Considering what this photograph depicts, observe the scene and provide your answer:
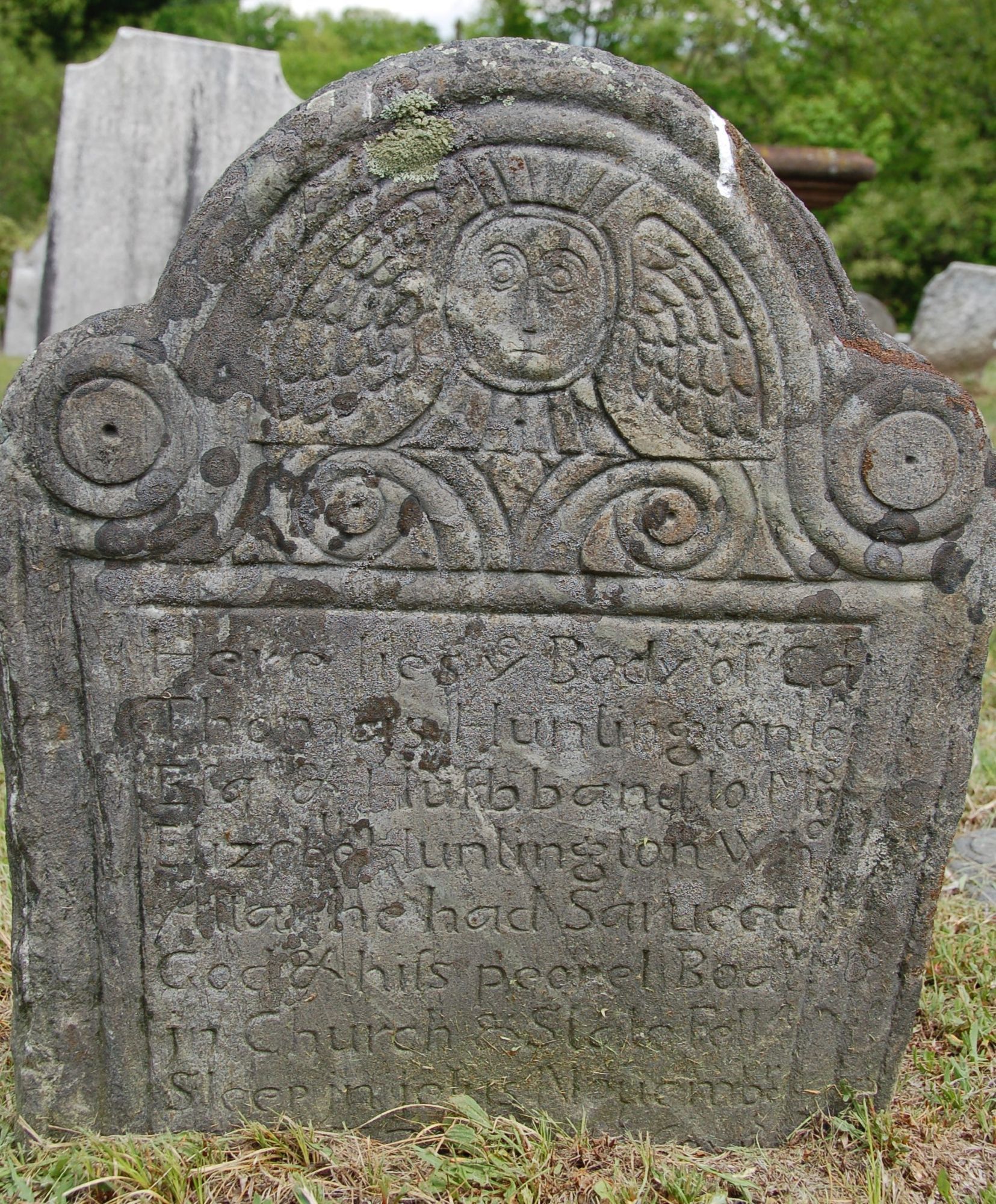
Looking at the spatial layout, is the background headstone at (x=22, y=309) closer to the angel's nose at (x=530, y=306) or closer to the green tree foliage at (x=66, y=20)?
the green tree foliage at (x=66, y=20)

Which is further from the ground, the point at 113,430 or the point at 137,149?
the point at 137,149

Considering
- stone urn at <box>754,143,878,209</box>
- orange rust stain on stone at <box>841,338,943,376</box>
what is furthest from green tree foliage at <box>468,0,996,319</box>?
orange rust stain on stone at <box>841,338,943,376</box>

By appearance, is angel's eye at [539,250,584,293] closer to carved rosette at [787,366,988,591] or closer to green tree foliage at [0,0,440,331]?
carved rosette at [787,366,988,591]

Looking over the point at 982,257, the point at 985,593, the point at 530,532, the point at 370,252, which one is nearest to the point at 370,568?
the point at 530,532

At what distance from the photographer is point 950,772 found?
7.01 feet

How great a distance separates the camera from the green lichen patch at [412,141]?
5.90ft

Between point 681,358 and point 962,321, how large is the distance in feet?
39.2

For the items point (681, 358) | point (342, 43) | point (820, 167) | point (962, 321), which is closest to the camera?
point (681, 358)

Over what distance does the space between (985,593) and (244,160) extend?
1.58m

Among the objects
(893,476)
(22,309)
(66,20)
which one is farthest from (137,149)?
(66,20)

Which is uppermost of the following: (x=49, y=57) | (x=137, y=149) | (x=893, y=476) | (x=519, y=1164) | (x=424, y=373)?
(x=49, y=57)

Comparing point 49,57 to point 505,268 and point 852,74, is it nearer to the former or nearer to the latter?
point 852,74

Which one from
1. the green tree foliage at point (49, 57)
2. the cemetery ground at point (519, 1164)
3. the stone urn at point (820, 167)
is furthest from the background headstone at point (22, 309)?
the cemetery ground at point (519, 1164)

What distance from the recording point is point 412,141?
1.81 m
